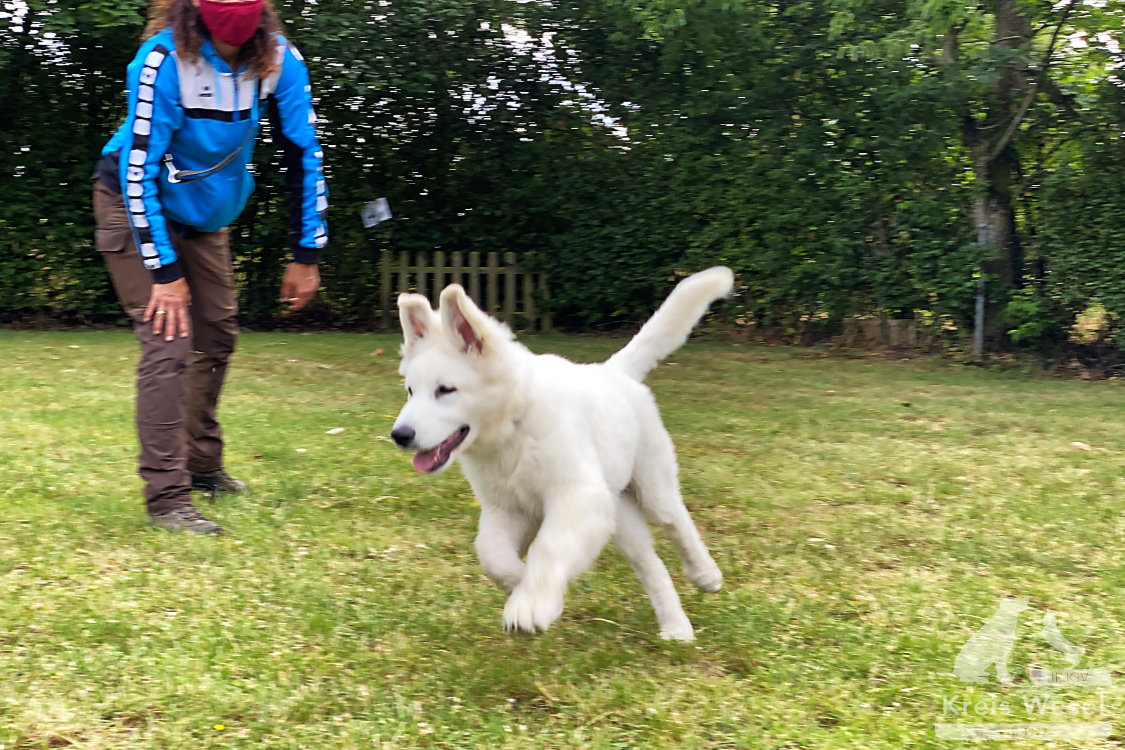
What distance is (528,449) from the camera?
10.4 ft

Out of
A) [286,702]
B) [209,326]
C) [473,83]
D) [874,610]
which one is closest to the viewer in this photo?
[286,702]

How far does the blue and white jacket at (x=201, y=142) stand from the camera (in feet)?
12.6

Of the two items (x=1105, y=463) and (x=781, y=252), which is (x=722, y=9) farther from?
(x=1105, y=463)

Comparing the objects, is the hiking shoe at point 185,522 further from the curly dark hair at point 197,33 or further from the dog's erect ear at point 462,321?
the curly dark hair at point 197,33

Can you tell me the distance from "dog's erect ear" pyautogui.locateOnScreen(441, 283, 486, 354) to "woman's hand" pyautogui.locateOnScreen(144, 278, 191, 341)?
57.6 inches

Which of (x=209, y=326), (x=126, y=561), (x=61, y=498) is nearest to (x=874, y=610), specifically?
(x=126, y=561)

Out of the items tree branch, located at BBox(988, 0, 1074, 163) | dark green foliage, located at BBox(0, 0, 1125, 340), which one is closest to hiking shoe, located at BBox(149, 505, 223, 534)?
dark green foliage, located at BBox(0, 0, 1125, 340)

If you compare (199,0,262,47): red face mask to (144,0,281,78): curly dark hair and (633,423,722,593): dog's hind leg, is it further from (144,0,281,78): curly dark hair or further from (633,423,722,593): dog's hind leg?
(633,423,722,593): dog's hind leg

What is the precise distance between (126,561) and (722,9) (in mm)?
9293

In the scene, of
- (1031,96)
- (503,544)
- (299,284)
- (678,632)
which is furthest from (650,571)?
(1031,96)

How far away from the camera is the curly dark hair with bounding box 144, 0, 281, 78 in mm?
3877

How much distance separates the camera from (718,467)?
19.5ft

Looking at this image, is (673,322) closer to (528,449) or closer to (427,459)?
(528,449)

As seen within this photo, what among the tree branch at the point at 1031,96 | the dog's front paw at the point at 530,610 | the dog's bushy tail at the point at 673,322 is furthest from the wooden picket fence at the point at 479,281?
the dog's front paw at the point at 530,610
